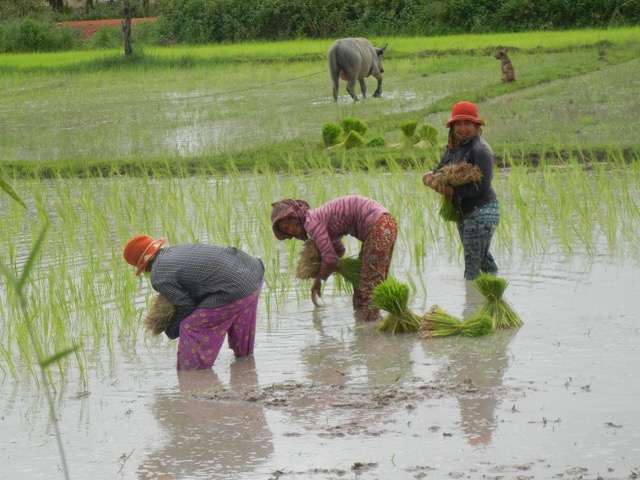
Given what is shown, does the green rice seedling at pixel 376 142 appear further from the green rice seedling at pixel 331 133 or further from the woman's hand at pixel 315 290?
the woman's hand at pixel 315 290

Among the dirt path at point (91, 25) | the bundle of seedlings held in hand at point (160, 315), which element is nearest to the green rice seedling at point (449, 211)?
the bundle of seedlings held in hand at point (160, 315)

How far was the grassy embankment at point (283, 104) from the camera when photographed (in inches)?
401

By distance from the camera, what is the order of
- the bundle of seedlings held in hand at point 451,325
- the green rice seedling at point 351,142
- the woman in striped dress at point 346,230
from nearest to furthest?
the bundle of seedlings held in hand at point 451,325
the woman in striped dress at point 346,230
the green rice seedling at point 351,142

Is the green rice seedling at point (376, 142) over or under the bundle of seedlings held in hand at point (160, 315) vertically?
over

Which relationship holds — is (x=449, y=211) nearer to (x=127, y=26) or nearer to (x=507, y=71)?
(x=507, y=71)

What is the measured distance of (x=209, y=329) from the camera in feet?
14.5

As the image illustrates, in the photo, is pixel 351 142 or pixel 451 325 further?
pixel 351 142

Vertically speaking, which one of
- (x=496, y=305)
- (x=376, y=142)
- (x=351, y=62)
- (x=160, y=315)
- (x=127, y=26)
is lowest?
(x=496, y=305)

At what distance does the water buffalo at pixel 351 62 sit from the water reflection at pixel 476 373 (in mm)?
10448

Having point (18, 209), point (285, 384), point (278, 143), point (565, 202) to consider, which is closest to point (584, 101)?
point (278, 143)

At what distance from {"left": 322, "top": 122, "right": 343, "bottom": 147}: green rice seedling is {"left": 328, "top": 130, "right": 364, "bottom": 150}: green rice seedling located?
0.41 ft

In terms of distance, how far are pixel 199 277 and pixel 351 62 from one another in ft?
37.2

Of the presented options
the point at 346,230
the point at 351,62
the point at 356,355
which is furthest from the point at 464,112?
the point at 351,62

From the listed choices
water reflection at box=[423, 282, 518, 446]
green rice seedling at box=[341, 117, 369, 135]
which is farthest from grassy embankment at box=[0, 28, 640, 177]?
water reflection at box=[423, 282, 518, 446]
